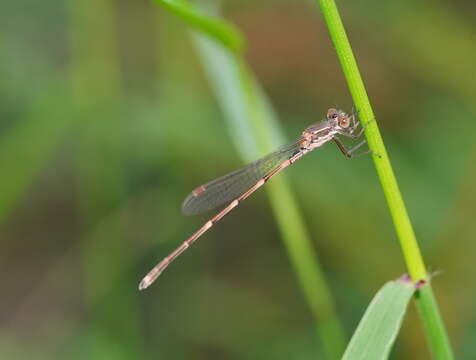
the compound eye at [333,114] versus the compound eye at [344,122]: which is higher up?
the compound eye at [333,114]

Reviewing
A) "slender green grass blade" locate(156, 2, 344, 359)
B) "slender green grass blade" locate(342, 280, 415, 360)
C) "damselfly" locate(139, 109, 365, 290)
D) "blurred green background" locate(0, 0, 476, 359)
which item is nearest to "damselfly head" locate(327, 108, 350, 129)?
"damselfly" locate(139, 109, 365, 290)

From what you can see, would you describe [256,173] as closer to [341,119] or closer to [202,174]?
[341,119]

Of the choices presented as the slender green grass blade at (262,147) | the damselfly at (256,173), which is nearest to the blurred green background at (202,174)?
the damselfly at (256,173)

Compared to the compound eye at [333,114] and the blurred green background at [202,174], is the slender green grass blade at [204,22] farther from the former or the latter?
the blurred green background at [202,174]

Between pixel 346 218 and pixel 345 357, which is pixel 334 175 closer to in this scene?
pixel 346 218

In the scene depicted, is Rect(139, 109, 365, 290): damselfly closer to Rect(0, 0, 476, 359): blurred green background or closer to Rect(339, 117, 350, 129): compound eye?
Rect(339, 117, 350, 129): compound eye

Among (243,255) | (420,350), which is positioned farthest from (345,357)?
(243,255)
